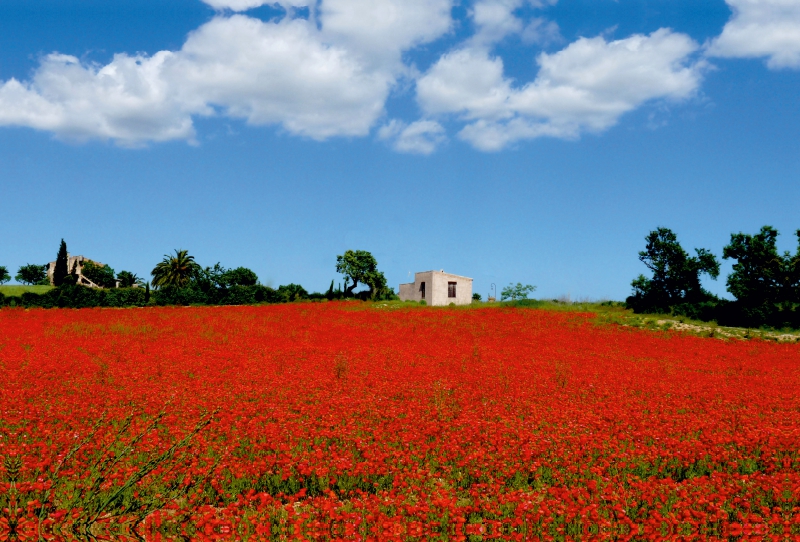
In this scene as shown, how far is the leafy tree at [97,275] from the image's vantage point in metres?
126

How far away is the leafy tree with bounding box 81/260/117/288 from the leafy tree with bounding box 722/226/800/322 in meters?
123

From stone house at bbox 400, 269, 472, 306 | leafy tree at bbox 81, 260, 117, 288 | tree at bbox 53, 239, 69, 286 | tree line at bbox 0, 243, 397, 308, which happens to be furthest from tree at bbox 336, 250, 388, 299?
leafy tree at bbox 81, 260, 117, 288

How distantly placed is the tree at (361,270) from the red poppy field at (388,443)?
53.9 m

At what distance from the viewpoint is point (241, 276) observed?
4038 inches

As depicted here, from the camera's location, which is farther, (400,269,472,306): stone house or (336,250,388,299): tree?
(336,250,388,299): tree

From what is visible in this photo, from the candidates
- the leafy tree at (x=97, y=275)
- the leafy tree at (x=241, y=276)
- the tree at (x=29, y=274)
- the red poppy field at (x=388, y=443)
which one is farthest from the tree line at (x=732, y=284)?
the tree at (x=29, y=274)

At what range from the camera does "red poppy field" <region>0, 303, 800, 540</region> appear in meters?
7.16

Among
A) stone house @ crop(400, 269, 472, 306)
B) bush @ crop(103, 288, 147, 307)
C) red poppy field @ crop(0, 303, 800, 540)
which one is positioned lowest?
red poppy field @ crop(0, 303, 800, 540)

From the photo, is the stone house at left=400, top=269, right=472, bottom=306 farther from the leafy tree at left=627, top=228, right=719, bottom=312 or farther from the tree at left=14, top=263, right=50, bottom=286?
the tree at left=14, top=263, right=50, bottom=286

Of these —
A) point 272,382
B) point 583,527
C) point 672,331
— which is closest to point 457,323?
point 672,331

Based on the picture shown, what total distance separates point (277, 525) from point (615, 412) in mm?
8975

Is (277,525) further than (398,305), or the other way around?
(398,305)

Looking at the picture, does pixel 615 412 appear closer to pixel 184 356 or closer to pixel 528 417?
pixel 528 417

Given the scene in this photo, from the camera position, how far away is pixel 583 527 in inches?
291
